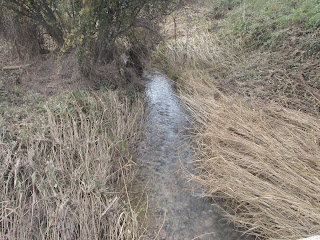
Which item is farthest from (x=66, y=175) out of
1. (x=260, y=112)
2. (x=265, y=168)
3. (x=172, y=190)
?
(x=260, y=112)

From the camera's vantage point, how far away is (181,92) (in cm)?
605

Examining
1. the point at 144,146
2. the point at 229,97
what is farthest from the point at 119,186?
the point at 229,97

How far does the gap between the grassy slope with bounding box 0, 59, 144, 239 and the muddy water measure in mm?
311

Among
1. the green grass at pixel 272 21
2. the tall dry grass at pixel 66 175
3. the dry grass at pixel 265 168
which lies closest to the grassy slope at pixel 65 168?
the tall dry grass at pixel 66 175

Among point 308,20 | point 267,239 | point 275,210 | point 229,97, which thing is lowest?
point 267,239

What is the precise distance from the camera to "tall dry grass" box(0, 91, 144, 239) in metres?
2.30

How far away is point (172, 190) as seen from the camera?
3.24 meters

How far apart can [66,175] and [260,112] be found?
3.24m

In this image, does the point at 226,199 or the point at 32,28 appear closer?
the point at 226,199

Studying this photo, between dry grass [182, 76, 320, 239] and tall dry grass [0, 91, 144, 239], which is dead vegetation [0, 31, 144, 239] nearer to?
tall dry grass [0, 91, 144, 239]

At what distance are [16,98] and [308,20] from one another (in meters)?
6.82

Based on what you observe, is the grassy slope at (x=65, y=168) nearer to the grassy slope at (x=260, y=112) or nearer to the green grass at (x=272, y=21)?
the grassy slope at (x=260, y=112)

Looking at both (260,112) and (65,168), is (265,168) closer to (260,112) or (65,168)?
(260,112)

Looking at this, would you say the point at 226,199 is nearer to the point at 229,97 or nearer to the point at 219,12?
the point at 229,97
